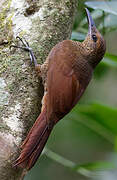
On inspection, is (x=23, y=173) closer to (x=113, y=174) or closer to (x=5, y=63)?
(x=5, y=63)

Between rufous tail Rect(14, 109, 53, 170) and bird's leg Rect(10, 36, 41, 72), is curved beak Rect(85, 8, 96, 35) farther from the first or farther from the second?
rufous tail Rect(14, 109, 53, 170)

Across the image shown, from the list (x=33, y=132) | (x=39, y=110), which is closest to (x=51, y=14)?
(x=39, y=110)

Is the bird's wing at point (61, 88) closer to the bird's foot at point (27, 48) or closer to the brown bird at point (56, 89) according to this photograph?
the brown bird at point (56, 89)

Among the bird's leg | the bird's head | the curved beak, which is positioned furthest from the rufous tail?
the curved beak

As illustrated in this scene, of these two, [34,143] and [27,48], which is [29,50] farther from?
[34,143]

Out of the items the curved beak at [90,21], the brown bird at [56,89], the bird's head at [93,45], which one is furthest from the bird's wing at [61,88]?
the curved beak at [90,21]
